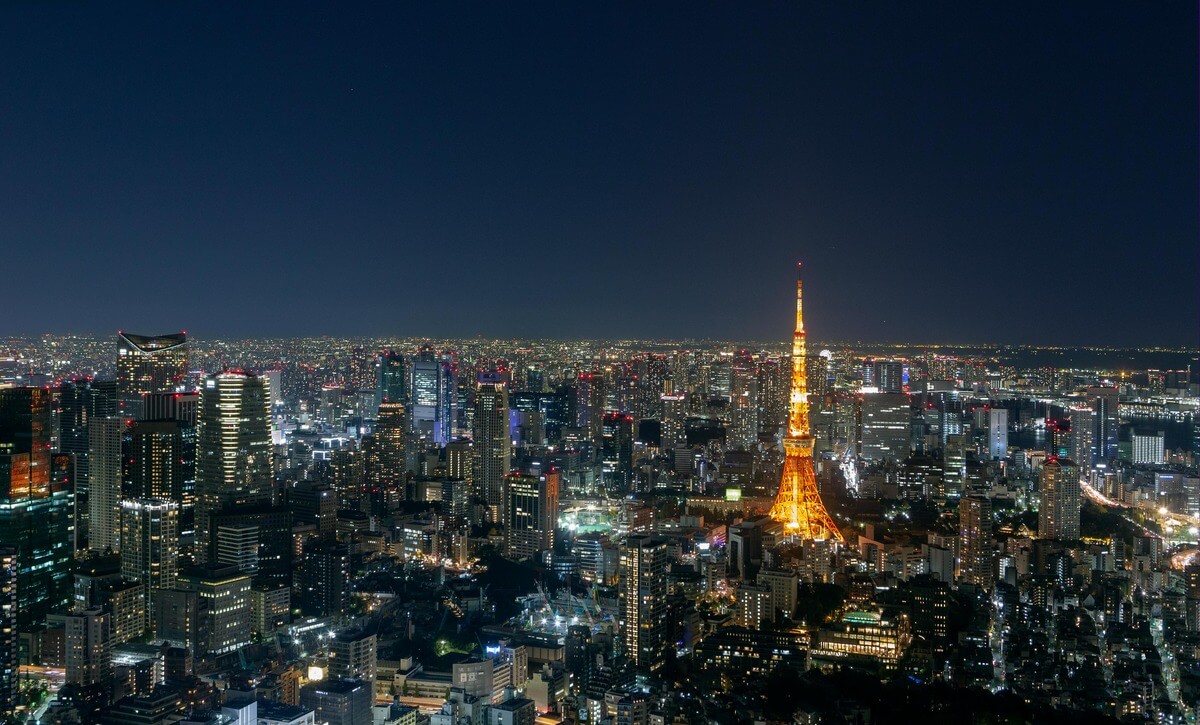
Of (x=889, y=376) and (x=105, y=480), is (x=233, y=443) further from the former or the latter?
(x=889, y=376)

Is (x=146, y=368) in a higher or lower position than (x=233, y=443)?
higher

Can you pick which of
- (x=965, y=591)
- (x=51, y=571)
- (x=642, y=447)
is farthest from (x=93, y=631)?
(x=642, y=447)

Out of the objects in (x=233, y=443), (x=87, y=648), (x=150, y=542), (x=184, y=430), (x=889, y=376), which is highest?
(x=889, y=376)

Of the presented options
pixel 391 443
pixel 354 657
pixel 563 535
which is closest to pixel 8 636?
pixel 354 657

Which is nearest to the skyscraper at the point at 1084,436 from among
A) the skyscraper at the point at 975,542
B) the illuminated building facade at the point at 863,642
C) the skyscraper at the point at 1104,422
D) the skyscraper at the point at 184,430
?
the skyscraper at the point at 1104,422

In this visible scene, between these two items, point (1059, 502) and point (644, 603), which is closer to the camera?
point (644, 603)

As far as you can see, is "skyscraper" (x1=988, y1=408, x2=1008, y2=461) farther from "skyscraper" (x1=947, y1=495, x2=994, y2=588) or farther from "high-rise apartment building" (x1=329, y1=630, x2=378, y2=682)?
"high-rise apartment building" (x1=329, y1=630, x2=378, y2=682)
